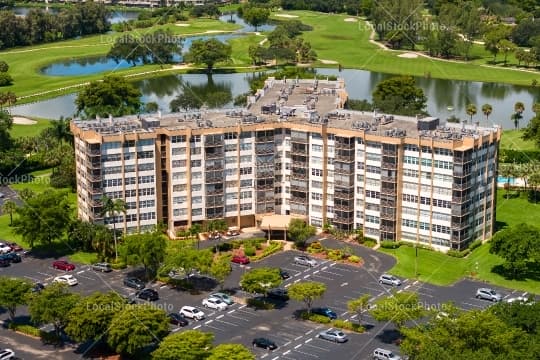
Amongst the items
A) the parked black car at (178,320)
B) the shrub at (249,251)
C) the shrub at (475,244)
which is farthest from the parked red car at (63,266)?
the shrub at (475,244)

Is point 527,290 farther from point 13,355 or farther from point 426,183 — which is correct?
point 13,355

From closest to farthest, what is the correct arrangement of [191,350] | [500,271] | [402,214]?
[191,350] → [500,271] → [402,214]

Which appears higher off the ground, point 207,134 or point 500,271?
point 207,134

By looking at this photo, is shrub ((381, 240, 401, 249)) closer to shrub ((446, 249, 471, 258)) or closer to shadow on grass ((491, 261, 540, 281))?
shrub ((446, 249, 471, 258))

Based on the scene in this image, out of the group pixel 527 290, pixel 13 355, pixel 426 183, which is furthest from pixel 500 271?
pixel 13 355

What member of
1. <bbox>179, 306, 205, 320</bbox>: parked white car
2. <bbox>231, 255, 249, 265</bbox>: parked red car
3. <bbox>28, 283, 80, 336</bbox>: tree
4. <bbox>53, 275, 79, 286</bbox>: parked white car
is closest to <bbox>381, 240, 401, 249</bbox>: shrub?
<bbox>231, 255, 249, 265</bbox>: parked red car

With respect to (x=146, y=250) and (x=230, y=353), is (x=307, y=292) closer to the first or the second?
(x=230, y=353)

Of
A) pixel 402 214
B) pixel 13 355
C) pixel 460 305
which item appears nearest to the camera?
pixel 13 355

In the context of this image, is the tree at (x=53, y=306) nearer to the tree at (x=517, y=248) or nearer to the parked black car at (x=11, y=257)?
the parked black car at (x=11, y=257)
